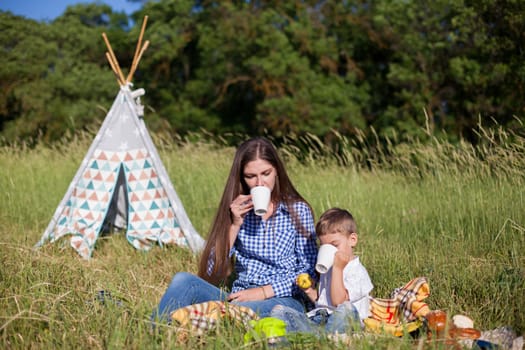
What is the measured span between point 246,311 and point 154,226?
2.18 metres

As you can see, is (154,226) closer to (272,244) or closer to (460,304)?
(272,244)

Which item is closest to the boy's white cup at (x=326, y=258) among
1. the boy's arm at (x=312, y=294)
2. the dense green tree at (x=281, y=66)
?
the boy's arm at (x=312, y=294)

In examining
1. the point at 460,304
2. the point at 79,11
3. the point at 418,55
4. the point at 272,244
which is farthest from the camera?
the point at 79,11

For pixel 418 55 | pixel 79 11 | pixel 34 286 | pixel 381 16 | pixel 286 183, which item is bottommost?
pixel 34 286

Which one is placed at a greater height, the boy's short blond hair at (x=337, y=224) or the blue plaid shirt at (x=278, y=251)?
the boy's short blond hair at (x=337, y=224)

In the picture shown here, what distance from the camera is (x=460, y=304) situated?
2.77 m

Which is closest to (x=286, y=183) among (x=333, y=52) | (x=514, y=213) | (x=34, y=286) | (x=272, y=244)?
(x=272, y=244)

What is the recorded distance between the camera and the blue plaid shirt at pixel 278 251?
2.94 metres

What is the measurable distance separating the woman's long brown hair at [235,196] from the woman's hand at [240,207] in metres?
0.11

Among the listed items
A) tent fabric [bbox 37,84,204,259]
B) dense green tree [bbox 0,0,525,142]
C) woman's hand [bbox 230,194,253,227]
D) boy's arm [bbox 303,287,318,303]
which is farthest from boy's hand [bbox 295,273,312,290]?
dense green tree [bbox 0,0,525,142]

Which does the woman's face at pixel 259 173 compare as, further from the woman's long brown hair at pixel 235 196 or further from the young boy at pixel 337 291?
the young boy at pixel 337 291

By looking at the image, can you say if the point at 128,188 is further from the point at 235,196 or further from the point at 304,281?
the point at 304,281

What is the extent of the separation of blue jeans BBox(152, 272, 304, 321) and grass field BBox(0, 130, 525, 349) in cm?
15

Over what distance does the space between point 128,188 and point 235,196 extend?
1.80 metres
